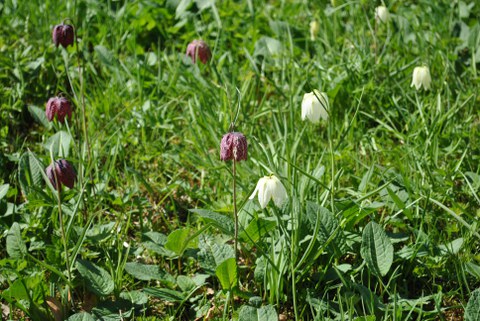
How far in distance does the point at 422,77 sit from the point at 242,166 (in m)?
0.78

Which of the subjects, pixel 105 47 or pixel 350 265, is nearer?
pixel 350 265

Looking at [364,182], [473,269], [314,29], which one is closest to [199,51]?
[314,29]

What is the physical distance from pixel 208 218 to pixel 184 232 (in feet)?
0.32

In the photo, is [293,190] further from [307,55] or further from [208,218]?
[307,55]

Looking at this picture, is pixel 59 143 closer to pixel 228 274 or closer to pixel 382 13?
pixel 228 274

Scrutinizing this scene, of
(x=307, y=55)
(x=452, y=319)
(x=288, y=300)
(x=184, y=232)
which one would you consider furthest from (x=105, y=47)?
(x=452, y=319)

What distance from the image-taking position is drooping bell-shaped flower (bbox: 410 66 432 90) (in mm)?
2777

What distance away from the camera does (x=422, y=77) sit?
278 centimetres

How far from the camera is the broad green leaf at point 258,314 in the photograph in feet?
6.51

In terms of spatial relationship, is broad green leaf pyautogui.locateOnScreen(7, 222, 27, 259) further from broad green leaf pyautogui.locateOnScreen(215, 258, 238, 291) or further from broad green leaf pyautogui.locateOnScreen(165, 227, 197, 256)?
broad green leaf pyautogui.locateOnScreen(215, 258, 238, 291)

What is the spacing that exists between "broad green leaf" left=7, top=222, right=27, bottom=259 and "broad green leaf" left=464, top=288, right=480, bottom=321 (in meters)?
1.28

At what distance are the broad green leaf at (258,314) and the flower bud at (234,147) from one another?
1.36 ft

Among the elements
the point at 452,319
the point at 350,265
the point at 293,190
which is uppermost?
the point at 293,190

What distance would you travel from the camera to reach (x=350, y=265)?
2.12 m
